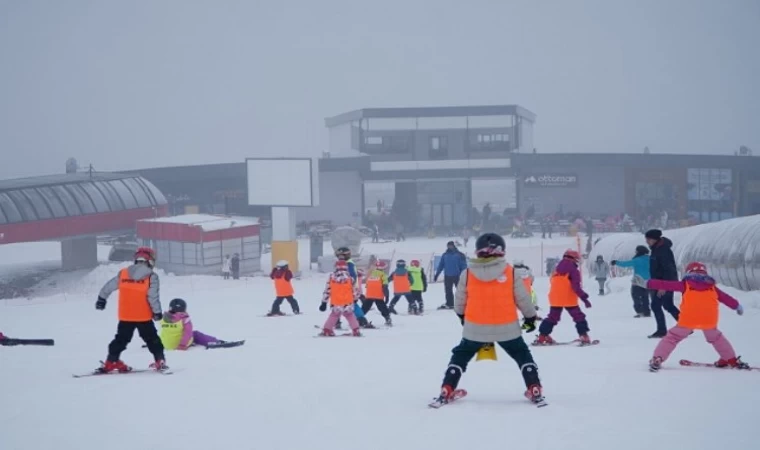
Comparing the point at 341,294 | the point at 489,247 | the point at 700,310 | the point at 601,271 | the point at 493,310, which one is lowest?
the point at 601,271

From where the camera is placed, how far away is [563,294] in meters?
11.9

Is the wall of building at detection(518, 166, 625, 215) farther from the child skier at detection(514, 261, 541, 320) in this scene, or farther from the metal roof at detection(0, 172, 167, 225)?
the child skier at detection(514, 261, 541, 320)

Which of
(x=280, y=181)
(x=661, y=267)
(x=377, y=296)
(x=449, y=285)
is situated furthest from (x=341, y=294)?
(x=280, y=181)

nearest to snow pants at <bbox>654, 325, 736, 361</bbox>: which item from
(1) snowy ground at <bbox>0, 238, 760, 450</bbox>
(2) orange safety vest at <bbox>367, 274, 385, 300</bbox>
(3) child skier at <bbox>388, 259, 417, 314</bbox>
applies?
(1) snowy ground at <bbox>0, 238, 760, 450</bbox>

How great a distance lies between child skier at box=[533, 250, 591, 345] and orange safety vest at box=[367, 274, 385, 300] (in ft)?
16.4

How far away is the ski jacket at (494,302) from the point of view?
23.5 feet

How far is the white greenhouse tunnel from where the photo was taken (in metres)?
18.0

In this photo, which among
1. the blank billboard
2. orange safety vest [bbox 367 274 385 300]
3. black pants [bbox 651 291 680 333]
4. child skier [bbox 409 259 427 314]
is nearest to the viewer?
black pants [bbox 651 291 680 333]

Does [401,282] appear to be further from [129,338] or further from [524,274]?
[129,338]

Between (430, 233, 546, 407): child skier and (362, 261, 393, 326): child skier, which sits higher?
(430, 233, 546, 407): child skier

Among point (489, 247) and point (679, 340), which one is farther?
point (679, 340)

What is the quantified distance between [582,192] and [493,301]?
5655 cm

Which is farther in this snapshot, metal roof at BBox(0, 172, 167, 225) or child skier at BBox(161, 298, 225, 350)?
metal roof at BBox(0, 172, 167, 225)

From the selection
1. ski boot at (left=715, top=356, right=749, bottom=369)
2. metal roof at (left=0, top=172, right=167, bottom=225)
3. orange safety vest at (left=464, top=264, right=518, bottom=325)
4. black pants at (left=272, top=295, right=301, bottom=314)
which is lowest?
black pants at (left=272, top=295, right=301, bottom=314)
